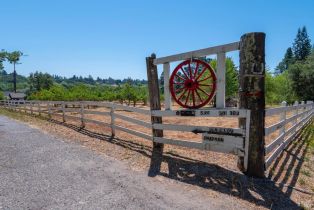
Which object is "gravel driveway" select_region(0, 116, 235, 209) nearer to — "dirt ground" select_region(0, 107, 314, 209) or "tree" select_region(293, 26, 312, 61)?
"dirt ground" select_region(0, 107, 314, 209)

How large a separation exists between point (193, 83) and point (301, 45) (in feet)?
252

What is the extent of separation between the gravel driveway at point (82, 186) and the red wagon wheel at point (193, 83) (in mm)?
1942

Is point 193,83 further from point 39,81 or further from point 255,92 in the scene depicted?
point 39,81

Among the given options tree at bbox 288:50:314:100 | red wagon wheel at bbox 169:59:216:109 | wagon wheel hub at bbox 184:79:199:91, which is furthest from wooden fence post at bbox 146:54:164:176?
tree at bbox 288:50:314:100

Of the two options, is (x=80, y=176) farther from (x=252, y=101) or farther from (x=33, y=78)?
(x=33, y=78)

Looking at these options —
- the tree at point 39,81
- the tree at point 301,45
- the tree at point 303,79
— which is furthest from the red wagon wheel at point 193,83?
the tree at point 39,81

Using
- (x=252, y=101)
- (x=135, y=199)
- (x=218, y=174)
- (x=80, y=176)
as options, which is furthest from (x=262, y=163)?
(x=80, y=176)

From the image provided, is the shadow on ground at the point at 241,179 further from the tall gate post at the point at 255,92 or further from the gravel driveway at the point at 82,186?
the gravel driveway at the point at 82,186

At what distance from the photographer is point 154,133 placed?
20.9 feet

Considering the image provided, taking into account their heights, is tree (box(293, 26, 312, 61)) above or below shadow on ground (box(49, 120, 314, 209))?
above

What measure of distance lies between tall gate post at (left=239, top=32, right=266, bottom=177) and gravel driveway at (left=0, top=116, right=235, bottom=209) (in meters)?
1.32

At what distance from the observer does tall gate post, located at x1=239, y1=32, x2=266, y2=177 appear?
14.3 ft

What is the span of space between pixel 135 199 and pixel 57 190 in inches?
47.1

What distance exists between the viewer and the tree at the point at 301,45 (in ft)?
224
